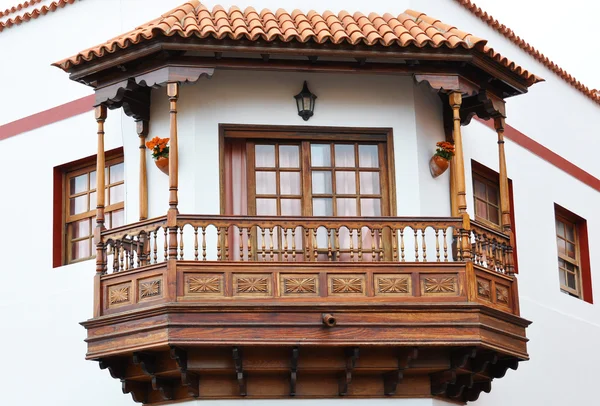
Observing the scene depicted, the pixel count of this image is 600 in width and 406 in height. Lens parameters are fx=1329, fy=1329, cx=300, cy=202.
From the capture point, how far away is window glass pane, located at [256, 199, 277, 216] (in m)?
16.1

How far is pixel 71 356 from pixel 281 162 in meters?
3.84

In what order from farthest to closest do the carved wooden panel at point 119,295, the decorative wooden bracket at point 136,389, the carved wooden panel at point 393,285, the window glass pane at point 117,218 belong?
the window glass pane at point 117,218, the decorative wooden bracket at point 136,389, the carved wooden panel at point 119,295, the carved wooden panel at point 393,285

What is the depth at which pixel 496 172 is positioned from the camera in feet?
61.7

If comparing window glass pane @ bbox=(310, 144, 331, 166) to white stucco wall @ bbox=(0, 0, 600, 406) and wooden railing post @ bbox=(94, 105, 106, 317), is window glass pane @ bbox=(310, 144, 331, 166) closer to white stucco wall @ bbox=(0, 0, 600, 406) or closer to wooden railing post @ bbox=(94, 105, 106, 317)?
white stucco wall @ bbox=(0, 0, 600, 406)

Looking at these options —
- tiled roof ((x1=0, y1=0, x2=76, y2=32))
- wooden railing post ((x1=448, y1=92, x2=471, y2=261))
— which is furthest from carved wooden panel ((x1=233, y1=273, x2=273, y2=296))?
tiled roof ((x1=0, y1=0, x2=76, y2=32))

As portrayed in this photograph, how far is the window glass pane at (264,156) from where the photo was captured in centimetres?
1625

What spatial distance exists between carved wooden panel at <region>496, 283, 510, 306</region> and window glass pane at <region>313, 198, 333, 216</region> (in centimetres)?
221

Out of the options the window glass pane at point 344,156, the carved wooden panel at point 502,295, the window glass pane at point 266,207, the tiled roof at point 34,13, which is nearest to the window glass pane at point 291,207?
the window glass pane at point 266,207

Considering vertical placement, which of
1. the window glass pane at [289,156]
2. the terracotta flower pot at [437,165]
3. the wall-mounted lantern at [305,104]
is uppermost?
the wall-mounted lantern at [305,104]

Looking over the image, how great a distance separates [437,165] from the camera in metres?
16.4

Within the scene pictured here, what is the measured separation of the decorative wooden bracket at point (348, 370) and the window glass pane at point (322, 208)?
76.4 inches

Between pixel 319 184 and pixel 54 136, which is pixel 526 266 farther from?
pixel 54 136

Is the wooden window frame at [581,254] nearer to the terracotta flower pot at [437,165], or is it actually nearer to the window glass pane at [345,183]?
the terracotta flower pot at [437,165]

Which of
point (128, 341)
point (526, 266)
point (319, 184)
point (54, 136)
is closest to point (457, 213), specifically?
point (319, 184)
